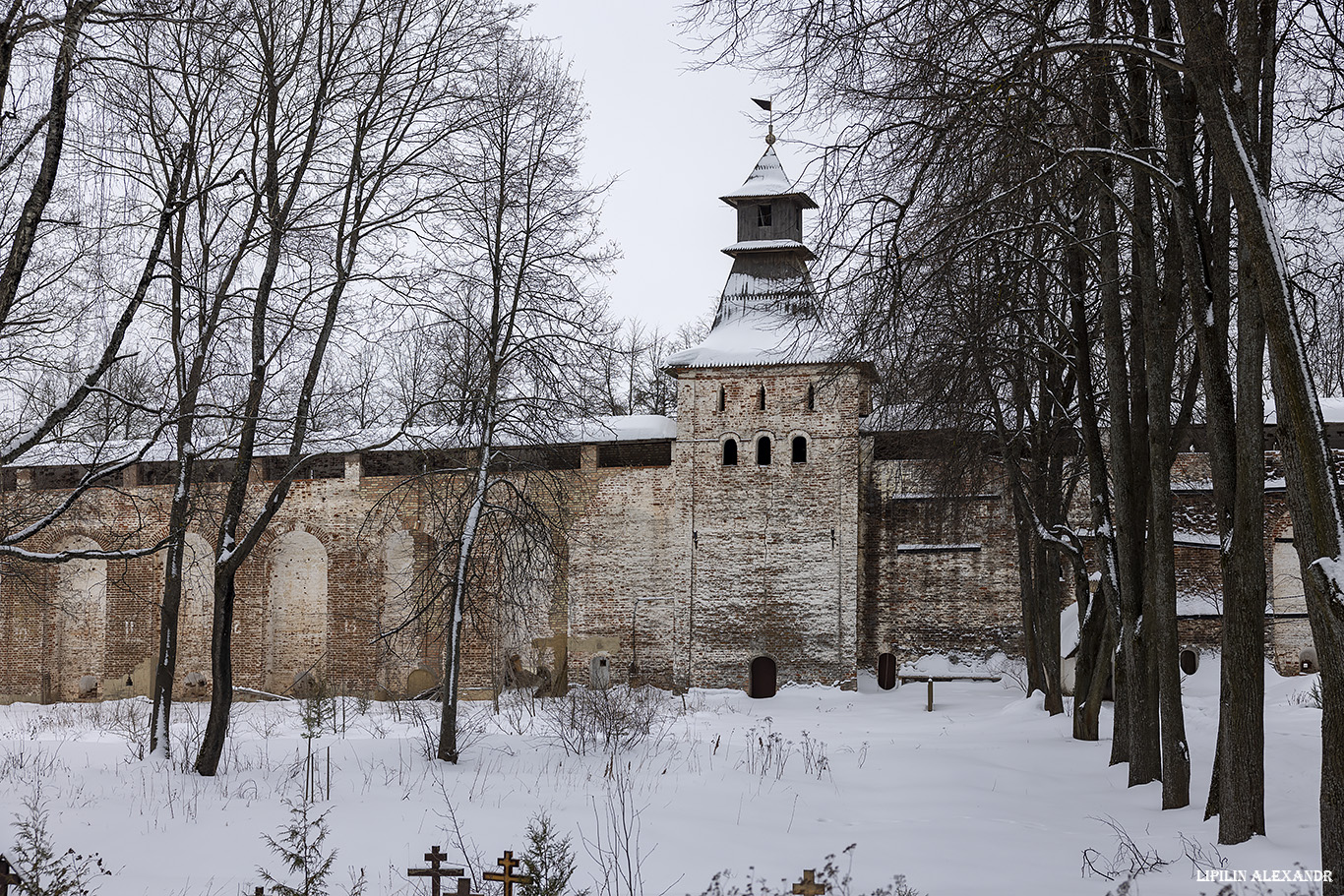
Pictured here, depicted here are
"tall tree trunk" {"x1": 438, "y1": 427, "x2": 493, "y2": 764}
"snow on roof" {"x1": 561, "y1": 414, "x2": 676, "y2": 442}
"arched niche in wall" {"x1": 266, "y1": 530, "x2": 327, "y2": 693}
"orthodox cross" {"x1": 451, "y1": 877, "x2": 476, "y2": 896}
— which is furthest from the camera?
"arched niche in wall" {"x1": 266, "y1": 530, "x2": 327, "y2": 693}

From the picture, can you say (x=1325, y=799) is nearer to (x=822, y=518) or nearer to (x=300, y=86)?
(x=300, y=86)

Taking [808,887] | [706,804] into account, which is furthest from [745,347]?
[808,887]

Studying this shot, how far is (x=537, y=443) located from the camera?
11.9 metres

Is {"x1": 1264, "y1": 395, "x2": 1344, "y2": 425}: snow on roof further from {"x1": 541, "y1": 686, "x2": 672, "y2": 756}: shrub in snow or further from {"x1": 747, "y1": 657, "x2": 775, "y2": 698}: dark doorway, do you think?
{"x1": 541, "y1": 686, "x2": 672, "y2": 756}: shrub in snow

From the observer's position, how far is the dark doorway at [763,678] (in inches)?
882

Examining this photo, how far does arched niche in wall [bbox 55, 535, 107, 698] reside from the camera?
25625 mm

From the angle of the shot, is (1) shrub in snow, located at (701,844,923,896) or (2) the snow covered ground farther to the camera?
(2) the snow covered ground

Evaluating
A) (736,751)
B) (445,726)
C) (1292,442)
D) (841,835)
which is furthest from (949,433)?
(1292,442)

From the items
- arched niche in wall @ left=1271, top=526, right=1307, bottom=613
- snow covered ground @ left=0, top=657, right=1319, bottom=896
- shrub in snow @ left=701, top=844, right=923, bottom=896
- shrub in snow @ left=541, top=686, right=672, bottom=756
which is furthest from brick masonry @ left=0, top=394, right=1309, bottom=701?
shrub in snow @ left=701, top=844, right=923, bottom=896

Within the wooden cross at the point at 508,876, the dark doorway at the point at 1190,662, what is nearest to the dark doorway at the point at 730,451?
the dark doorway at the point at 1190,662

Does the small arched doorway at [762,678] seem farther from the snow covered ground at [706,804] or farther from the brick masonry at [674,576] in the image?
the snow covered ground at [706,804]

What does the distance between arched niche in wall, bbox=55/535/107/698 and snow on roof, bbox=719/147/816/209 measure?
16.2 metres

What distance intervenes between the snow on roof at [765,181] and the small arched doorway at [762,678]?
31.5 feet

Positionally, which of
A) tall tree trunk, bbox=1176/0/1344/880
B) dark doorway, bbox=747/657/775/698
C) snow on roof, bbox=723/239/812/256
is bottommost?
dark doorway, bbox=747/657/775/698
